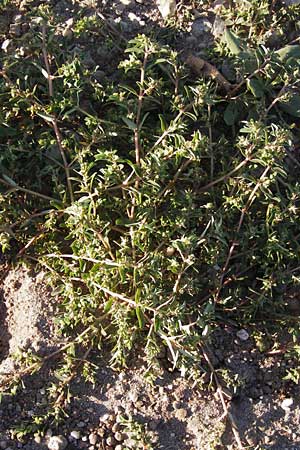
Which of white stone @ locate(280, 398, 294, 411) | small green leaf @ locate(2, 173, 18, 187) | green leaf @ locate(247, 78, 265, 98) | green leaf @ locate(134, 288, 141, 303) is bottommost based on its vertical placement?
white stone @ locate(280, 398, 294, 411)

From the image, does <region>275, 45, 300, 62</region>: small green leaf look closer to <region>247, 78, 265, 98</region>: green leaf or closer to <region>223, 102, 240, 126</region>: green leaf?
<region>247, 78, 265, 98</region>: green leaf

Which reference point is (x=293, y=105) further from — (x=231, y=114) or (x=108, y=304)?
(x=108, y=304)

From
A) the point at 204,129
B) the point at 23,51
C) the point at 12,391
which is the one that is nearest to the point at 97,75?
the point at 23,51

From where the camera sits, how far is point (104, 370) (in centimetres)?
359

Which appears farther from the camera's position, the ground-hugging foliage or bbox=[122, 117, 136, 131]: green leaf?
bbox=[122, 117, 136, 131]: green leaf

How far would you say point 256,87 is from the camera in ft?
12.8

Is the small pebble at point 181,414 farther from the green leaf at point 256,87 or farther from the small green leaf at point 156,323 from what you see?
the green leaf at point 256,87

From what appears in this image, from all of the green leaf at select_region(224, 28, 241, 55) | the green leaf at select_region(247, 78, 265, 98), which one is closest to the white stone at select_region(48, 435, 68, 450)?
the green leaf at select_region(247, 78, 265, 98)

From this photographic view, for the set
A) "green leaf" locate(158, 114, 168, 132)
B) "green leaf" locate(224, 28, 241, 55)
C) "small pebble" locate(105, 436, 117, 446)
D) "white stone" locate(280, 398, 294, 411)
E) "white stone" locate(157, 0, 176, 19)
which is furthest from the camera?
"white stone" locate(157, 0, 176, 19)

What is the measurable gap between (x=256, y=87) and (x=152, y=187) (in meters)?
0.87

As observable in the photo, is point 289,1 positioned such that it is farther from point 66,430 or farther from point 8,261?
point 66,430

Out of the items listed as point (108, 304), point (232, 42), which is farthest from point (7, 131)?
point (232, 42)

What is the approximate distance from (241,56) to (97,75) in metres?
0.83

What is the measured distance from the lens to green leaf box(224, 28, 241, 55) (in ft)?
A: 13.0
